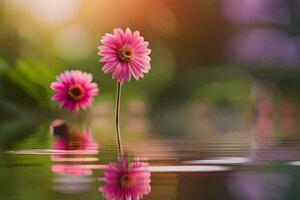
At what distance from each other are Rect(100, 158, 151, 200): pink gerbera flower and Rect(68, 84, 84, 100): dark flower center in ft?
2.79

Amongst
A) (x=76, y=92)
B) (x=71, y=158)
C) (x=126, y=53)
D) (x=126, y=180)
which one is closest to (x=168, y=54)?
(x=126, y=53)

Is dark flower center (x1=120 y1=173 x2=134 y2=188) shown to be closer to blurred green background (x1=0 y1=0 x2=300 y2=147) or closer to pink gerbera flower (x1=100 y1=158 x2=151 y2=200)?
pink gerbera flower (x1=100 y1=158 x2=151 y2=200)

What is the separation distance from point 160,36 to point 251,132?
1.61ft

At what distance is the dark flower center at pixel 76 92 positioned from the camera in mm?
1797

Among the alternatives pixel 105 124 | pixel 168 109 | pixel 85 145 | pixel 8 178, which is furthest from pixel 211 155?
pixel 168 109

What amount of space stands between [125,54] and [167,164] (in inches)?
31.0

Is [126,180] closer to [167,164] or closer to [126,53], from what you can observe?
[167,164]

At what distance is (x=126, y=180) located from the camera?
802mm

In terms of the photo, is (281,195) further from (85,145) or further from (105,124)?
(105,124)

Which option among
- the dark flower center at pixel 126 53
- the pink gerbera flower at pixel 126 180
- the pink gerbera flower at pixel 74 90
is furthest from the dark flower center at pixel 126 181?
the pink gerbera flower at pixel 74 90

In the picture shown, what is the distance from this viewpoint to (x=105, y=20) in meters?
1.84

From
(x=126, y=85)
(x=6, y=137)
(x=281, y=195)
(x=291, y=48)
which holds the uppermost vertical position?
(x=291, y=48)

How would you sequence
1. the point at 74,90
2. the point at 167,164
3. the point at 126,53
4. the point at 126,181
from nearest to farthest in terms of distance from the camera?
1. the point at 126,181
2. the point at 167,164
3. the point at 126,53
4. the point at 74,90

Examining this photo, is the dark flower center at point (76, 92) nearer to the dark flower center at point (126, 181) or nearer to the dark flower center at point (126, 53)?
the dark flower center at point (126, 53)
